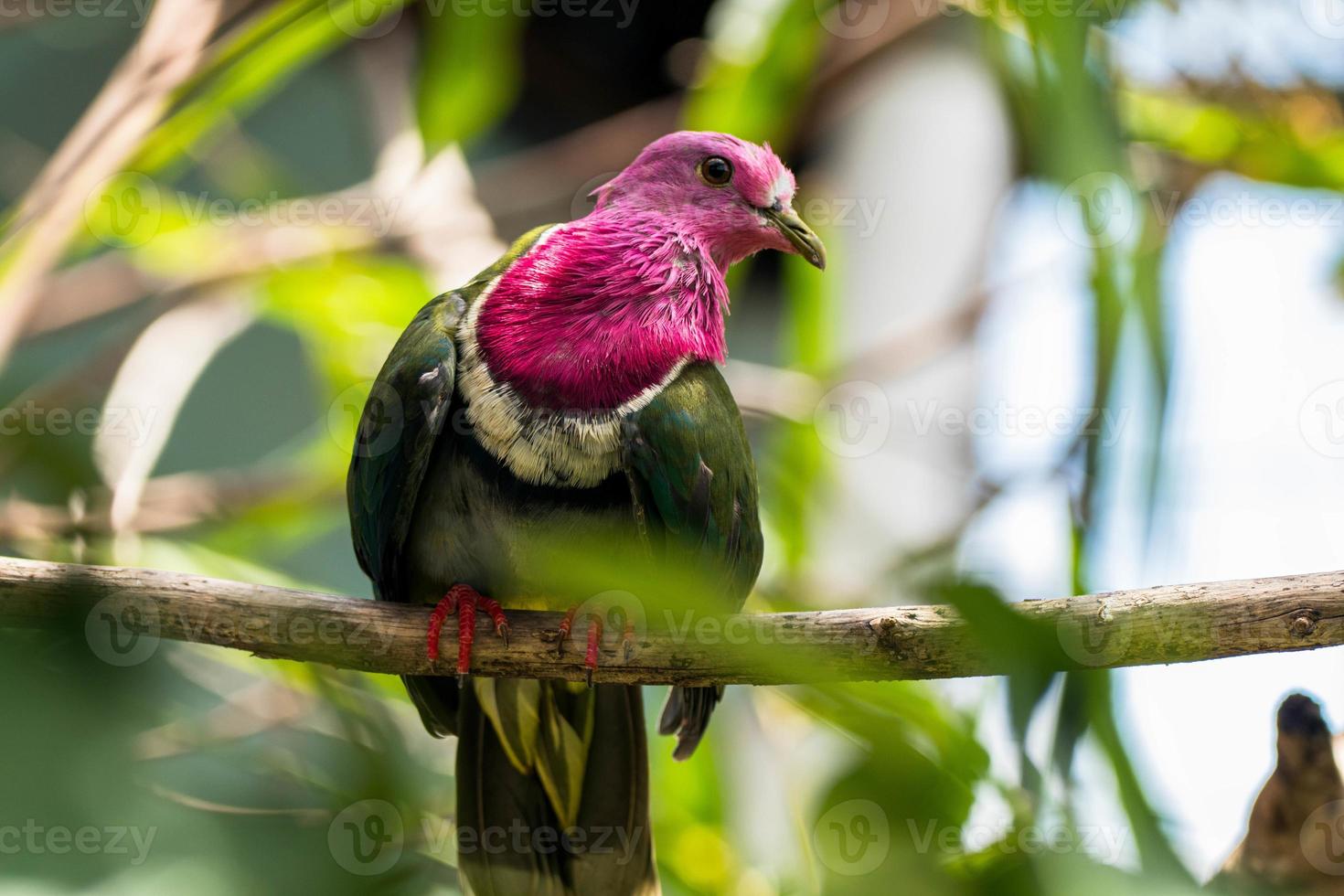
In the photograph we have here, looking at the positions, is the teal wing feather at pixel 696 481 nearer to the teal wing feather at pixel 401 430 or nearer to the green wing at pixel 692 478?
the green wing at pixel 692 478

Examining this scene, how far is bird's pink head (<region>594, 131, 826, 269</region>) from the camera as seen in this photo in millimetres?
1963

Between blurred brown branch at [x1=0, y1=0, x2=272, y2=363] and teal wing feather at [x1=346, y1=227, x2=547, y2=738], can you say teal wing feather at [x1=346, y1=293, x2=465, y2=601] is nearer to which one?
teal wing feather at [x1=346, y1=227, x2=547, y2=738]

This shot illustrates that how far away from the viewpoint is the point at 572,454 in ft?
5.77

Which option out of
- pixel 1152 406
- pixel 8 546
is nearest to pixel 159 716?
pixel 1152 406

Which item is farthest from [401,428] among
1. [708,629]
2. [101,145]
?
[101,145]

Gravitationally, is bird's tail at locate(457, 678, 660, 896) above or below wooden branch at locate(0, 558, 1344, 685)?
below

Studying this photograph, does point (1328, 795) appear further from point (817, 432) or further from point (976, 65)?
point (976, 65)

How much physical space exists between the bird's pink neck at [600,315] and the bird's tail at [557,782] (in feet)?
1.89

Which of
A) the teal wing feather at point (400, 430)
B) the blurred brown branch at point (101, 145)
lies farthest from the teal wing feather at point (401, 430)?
the blurred brown branch at point (101, 145)

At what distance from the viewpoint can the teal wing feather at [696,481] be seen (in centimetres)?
175

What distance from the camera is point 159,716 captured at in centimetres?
85

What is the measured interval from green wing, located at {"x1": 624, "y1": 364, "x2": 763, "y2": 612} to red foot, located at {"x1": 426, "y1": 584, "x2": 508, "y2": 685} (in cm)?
25

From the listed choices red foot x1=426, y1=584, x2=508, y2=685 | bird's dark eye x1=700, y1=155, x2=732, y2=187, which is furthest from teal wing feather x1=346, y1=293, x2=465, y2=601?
bird's dark eye x1=700, y1=155, x2=732, y2=187

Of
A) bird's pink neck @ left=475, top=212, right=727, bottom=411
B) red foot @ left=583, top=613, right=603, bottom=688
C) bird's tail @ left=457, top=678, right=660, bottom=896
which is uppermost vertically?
bird's pink neck @ left=475, top=212, right=727, bottom=411
